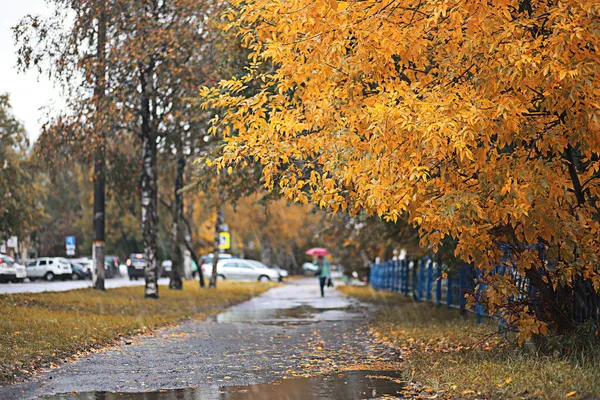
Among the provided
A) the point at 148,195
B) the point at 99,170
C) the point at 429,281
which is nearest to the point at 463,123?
the point at 429,281

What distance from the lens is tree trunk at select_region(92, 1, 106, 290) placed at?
24062 millimetres

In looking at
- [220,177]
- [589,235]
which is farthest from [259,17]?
[220,177]

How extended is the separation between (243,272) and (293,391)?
160 ft

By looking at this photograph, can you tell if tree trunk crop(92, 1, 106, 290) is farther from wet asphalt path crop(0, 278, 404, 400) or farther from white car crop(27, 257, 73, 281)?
white car crop(27, 257, 73, 281)

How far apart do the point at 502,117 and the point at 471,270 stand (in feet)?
29.3

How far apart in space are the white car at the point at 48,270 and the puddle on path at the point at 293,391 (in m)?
50.0

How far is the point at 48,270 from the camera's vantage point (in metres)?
57.3

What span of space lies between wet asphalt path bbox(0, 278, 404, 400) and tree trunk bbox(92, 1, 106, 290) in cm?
770

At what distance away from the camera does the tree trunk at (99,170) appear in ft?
78.9

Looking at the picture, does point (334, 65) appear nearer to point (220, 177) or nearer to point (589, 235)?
point (589, 235)

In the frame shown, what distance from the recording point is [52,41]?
23.9 meters

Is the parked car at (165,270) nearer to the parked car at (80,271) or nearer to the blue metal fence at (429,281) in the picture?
the parked car at (80,271)

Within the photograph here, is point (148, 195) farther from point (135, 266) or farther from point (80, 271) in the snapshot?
point (80, 271)

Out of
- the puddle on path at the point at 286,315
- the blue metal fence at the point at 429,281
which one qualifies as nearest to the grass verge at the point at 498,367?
the blue metal fence at the point at 429,281
